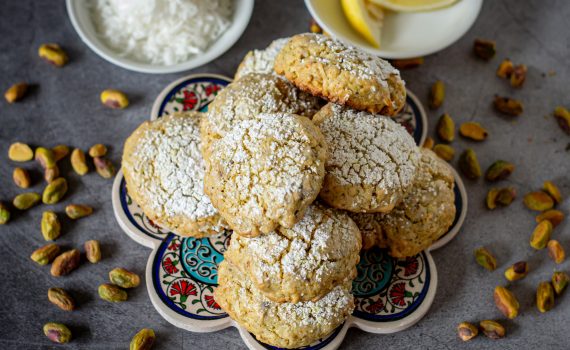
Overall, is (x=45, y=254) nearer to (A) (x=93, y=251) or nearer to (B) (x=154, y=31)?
(A) (x=93, y=251)

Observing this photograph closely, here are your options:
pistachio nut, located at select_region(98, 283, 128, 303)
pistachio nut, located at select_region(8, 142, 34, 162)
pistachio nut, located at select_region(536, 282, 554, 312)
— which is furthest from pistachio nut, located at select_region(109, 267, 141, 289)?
pistachio nut, located at select_region(536, 282, 554, 312)

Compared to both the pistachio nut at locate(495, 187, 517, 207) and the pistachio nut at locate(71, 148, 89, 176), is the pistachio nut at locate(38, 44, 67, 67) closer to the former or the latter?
the pistachio nut at locate(71, 148, 89, 176)

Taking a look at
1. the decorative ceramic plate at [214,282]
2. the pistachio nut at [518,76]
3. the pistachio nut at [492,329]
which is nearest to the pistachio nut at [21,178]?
the decorative ceramic plate at [214,282]

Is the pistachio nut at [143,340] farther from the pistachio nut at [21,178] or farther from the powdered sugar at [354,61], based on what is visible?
the powdered sugar at [354,61]

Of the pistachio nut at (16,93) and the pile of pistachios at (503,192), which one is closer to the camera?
the pile of pistachios at (503,192)

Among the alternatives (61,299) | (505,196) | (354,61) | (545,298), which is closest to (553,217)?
(505,196)
